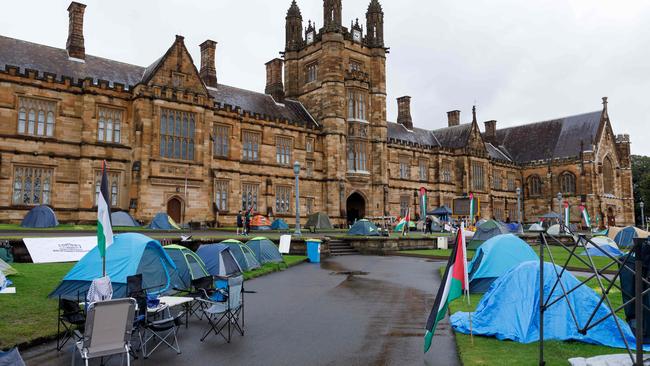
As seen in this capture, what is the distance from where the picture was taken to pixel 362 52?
45812 millimetres

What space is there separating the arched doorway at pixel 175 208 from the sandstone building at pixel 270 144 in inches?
6.2

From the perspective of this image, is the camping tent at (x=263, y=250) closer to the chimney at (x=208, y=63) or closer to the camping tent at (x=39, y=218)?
the camping tent at (x=39, y=218)

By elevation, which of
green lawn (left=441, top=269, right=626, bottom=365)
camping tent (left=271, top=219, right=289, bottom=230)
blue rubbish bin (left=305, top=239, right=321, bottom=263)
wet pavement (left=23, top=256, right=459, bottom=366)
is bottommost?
wet pavement (left=23, top=256, right=459, bottom=366)

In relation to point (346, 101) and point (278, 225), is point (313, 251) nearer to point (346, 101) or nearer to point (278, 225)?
point (278, 225)

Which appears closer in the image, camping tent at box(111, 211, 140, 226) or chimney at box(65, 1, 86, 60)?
camping tent at box(111, 211, 140, 226)

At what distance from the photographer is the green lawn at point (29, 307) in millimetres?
8188

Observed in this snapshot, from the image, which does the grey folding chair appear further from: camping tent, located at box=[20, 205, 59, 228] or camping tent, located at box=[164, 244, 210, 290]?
camping tent, located at box=[20, 205, 59, 228]

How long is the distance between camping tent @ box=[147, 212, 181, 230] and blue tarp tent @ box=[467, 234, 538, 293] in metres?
19.9

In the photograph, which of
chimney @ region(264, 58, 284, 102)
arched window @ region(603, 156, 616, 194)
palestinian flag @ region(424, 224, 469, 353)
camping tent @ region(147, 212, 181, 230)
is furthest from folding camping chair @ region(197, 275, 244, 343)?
arched window @ region(603, 156, 616, 194)

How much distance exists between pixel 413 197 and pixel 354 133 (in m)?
12.6

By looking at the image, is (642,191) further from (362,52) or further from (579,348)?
(579,348)

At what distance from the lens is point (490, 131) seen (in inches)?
2726

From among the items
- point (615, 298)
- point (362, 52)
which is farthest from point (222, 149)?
point (615, 298)

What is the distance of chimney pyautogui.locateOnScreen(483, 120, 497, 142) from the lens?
226ft
